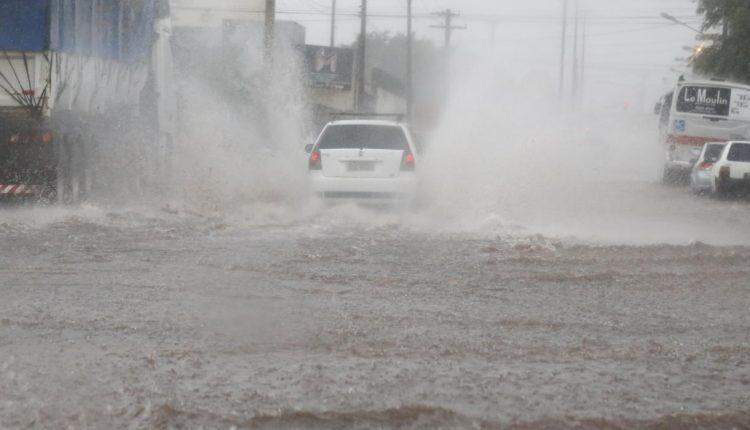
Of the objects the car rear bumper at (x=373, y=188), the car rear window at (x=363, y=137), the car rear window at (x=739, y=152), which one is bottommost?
the car rear bumper at (x=373, y=188)

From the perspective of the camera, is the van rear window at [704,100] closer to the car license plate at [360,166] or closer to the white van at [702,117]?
the white van at [702,117]

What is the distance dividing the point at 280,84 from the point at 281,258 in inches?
927

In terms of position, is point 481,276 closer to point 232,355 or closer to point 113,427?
point 232,355

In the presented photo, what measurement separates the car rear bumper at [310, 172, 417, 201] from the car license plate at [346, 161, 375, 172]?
0.51ft

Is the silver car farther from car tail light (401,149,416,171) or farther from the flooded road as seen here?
the flooded road

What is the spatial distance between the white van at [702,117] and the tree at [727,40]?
2.71m

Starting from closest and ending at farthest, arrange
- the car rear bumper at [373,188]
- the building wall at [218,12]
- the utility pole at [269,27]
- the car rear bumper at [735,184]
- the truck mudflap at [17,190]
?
the truck mudflap at [17,190] < the car rear bumper at [373,188] < the car rear bumper at [735,184] < the utility pole at [269,27] < the building wall at [218,12]

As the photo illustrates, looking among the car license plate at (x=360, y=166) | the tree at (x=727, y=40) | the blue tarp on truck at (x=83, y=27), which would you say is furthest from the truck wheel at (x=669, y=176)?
the car license plate at (x=360, y=166)

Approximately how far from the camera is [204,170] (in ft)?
66.5

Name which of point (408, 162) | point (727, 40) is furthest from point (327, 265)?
point (727, 40)

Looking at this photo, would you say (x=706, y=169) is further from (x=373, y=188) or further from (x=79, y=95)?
(x=79, y=95)

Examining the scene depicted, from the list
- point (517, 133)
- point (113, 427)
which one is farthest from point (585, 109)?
point (113, 427)

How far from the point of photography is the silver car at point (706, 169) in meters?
26.3

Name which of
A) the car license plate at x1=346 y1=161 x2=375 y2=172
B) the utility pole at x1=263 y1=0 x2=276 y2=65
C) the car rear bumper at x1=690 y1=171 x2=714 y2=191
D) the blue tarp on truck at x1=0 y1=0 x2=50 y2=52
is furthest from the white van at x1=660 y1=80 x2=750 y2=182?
the blue tarp on truck at x1=0 y1=0 x2=50 y2=52
